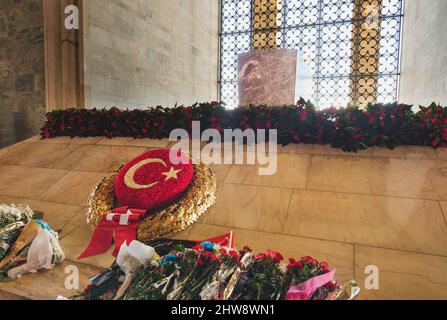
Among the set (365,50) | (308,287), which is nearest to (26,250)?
(308,287)

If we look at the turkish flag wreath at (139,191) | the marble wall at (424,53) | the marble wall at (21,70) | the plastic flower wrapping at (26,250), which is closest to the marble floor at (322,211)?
the plastic flower wrapping at (26,250)

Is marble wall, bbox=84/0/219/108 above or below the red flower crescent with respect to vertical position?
above

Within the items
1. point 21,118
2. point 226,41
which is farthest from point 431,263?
point 226,41

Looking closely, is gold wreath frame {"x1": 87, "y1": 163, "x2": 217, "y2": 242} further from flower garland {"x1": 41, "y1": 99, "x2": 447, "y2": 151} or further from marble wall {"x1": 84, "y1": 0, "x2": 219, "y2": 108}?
marble wall {"x1": 84, "y1": 0, "x2": 219, "y2": 108}

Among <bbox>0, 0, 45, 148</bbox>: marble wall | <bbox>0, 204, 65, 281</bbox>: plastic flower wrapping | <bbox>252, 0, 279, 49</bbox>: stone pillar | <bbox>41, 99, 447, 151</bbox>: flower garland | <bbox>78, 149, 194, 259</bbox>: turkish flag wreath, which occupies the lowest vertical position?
<bbox>0, 204, 65, 281</bbox>: plastic flower wrapping

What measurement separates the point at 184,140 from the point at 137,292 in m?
2.93

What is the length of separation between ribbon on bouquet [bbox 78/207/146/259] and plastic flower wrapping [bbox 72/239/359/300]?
67 centimetres

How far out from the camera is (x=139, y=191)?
262cm

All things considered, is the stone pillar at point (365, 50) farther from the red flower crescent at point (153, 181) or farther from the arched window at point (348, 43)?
the red flower crescent at point (153, 181)

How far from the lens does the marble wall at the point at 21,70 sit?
582 cm

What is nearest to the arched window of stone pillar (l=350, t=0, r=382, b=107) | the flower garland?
stone pillar (l=350, t=0, r=382, b=107)

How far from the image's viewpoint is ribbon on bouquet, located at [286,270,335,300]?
1325 mm

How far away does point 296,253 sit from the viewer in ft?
6.93
